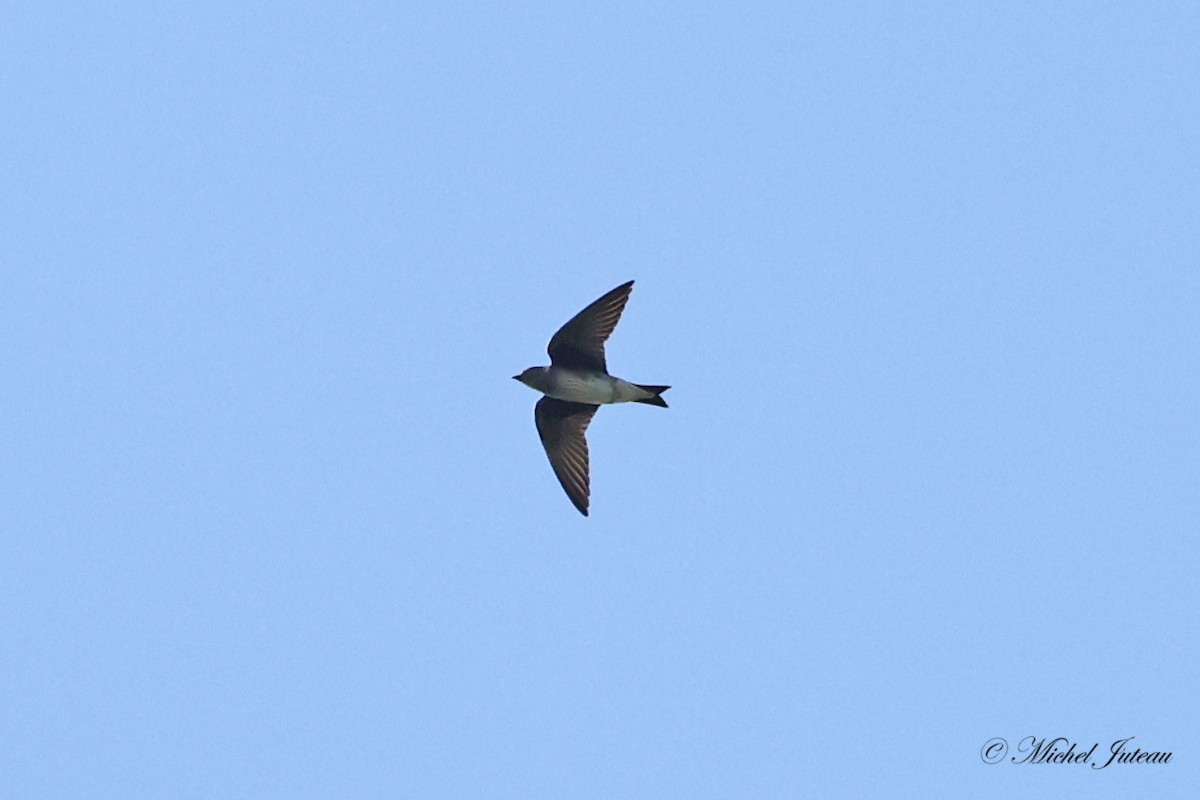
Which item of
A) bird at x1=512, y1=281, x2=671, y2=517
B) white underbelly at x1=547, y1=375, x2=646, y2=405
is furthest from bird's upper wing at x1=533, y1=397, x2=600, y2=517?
white underbelly at x1=547, y1=375, x2=646, y2=405

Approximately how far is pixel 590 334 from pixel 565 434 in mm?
1084

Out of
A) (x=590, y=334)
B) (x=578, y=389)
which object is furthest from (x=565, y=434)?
(x=590, y=334)

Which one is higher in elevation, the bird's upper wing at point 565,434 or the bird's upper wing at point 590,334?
the bird's upper wing at point 590,334

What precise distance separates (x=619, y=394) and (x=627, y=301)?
731 mm

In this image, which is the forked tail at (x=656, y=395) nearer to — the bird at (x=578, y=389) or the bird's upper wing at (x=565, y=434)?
the bird at (x=578, y=389)

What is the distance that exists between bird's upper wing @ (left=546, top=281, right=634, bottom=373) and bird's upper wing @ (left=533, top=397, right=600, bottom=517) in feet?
1.98

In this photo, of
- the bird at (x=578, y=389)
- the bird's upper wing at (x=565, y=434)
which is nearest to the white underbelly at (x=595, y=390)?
the bird at (x=578, y=389)

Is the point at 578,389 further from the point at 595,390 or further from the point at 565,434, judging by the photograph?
the point at 565,434

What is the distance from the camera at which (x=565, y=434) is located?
1544cm

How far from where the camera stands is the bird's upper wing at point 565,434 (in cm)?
1541

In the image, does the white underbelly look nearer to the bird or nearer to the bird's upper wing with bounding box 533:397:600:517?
the bird

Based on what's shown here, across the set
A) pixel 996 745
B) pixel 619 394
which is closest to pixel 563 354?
pixel 619 394

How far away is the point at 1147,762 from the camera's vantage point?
1394 cm

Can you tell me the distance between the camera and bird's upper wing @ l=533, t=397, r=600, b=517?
15.4 m
